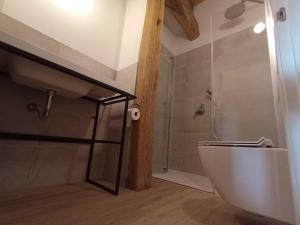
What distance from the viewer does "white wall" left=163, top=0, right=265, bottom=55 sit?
6.96ft

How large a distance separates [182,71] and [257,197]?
86.7 inches

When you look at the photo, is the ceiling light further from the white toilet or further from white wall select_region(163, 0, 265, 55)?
the white toilet

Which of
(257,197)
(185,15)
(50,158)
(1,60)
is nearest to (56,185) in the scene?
(50,158)

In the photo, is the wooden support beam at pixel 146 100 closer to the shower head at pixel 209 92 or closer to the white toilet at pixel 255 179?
the white toilet at pixel 255 179

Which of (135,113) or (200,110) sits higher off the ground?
(200,110)

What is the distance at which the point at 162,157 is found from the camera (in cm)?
233

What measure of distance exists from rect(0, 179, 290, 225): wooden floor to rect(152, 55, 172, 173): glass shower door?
1.08m

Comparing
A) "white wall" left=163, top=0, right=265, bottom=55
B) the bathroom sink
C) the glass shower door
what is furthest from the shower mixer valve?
the bathroom sink

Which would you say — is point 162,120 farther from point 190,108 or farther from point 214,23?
point 214,23

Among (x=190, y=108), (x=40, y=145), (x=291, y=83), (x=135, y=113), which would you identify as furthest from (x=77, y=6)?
(x=190, y=108)

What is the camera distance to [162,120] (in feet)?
7.81

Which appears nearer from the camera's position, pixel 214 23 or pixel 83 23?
pixel 83 23

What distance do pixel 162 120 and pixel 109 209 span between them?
5.29 ft

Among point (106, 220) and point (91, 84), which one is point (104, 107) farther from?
point (106, 220)
